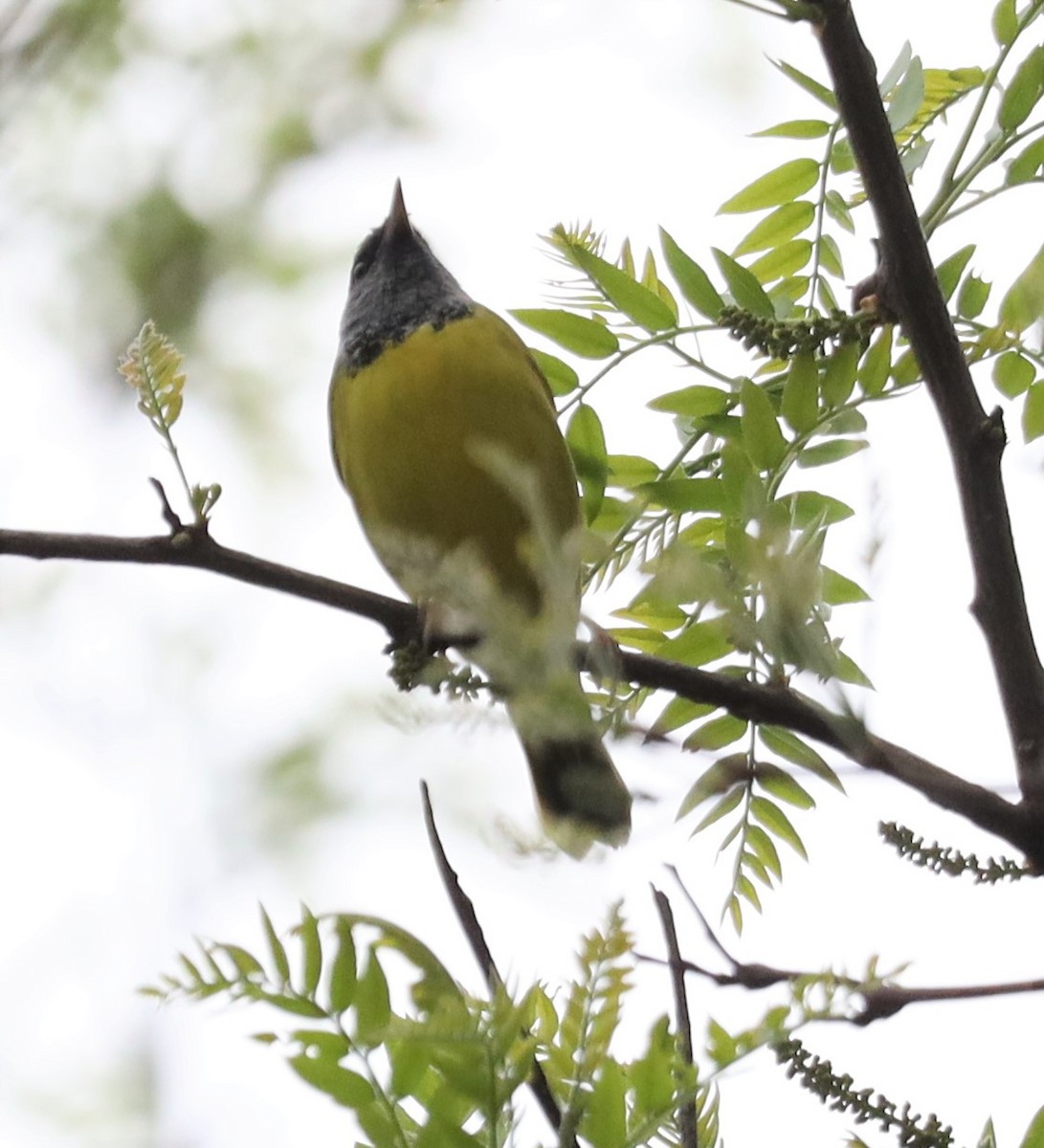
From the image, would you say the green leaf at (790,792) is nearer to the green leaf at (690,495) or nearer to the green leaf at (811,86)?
the green leaf at (690,495)

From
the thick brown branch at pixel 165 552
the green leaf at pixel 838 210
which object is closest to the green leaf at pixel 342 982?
the thick brown branch at pixel 165 552

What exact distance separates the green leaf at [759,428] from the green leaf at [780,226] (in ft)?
1.58

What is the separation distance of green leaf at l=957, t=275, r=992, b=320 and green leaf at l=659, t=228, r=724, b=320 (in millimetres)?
220

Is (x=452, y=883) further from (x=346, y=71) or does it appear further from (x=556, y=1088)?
(x=346, y=71)

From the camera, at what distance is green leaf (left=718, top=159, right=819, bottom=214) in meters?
1.66

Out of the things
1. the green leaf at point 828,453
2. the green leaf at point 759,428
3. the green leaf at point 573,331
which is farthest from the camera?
the green leaf at point 573,331

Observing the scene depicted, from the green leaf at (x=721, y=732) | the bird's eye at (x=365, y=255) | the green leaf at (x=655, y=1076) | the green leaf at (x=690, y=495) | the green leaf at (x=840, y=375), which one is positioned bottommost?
the green leaf at (x=655, y=1076)

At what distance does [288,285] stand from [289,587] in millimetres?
3248

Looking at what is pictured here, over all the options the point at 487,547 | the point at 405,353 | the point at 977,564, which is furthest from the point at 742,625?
the point at 405,353

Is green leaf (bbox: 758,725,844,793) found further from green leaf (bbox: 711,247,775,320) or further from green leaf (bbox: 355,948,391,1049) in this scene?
green leaf (bbox: 355,948,391,1049)

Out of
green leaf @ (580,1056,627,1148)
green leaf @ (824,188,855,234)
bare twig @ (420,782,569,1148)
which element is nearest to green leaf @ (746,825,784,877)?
bare twig @ (420,782,569,1148)

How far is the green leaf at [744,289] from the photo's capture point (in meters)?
1.39

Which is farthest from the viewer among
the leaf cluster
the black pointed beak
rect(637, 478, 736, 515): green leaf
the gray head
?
the black pointed beak

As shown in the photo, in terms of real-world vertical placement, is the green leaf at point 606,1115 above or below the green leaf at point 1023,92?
below
